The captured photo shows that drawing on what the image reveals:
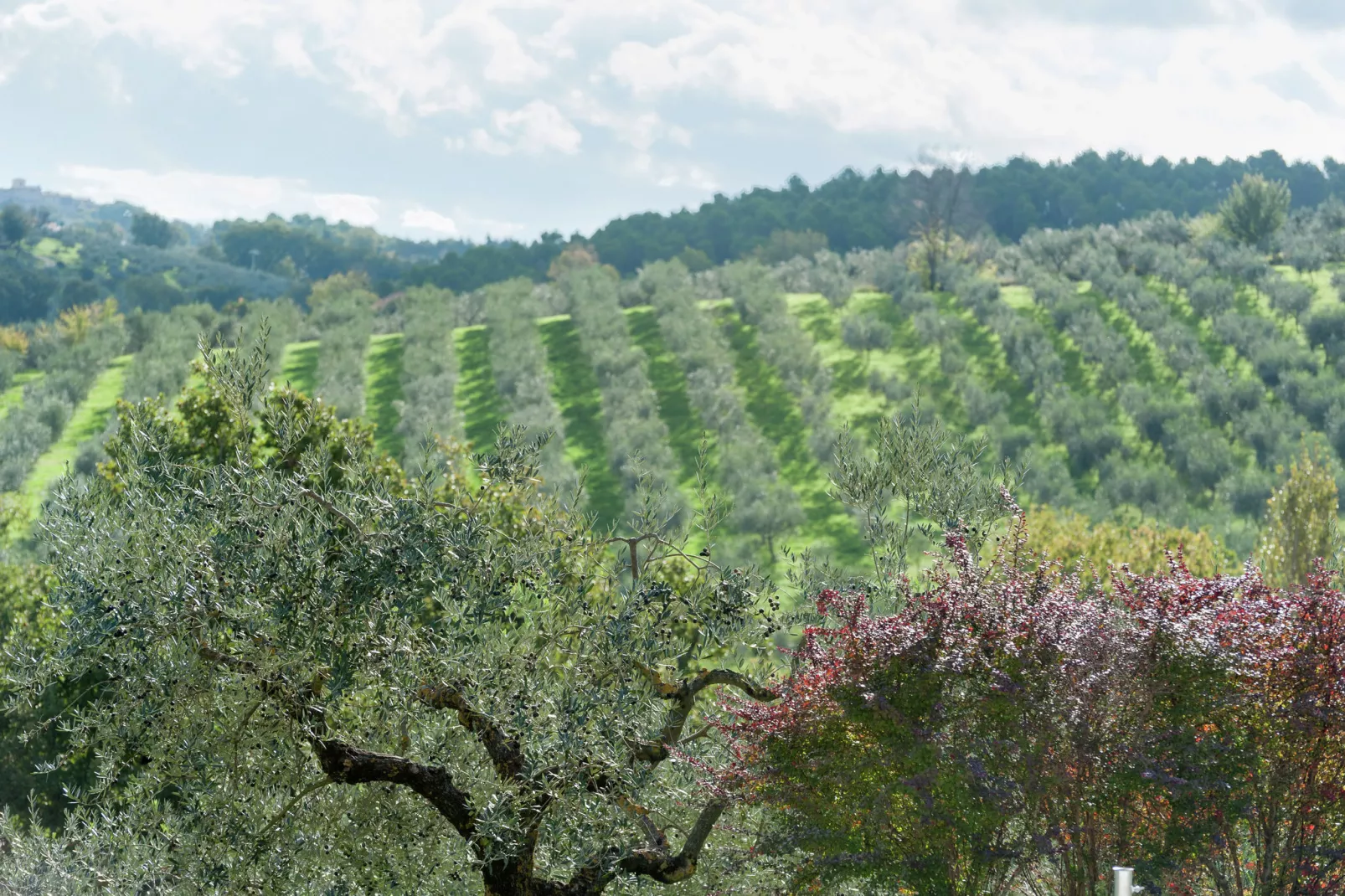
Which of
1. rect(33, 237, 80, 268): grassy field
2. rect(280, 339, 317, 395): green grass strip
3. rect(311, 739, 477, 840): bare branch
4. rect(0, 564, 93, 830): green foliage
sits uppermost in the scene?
rect(33, 237, 80, 268): grassy field

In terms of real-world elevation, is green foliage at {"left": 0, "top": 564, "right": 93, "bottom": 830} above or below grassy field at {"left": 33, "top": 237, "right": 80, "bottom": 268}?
below

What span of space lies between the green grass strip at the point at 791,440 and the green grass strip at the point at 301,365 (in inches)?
952

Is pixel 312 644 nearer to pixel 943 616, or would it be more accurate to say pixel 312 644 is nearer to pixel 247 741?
pixel 247 741


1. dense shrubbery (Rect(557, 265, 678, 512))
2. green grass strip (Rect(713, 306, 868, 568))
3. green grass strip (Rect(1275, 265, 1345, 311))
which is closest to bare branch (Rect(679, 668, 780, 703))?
green grass strip (Rect(713, 306, 868, 568))

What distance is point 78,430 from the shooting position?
58.4 metres

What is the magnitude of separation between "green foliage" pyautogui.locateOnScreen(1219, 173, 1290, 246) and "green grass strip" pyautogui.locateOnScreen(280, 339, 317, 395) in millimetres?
62974

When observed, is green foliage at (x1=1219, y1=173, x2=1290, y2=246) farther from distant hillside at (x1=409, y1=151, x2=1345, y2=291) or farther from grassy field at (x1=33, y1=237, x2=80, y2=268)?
grassy field at (x1=33, y1=237, x2=80, y2=268)

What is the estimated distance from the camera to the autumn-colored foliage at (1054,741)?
10.0 metres

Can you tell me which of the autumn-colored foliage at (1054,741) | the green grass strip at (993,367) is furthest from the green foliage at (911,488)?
the green grass strip at (993,367)

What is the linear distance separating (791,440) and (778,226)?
285ft

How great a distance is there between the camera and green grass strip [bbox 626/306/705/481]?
191 feet

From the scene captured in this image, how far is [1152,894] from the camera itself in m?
10.3

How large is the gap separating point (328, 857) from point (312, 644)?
2.26 m

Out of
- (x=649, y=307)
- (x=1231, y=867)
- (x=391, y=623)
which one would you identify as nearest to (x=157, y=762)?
(x=391, y=623)
